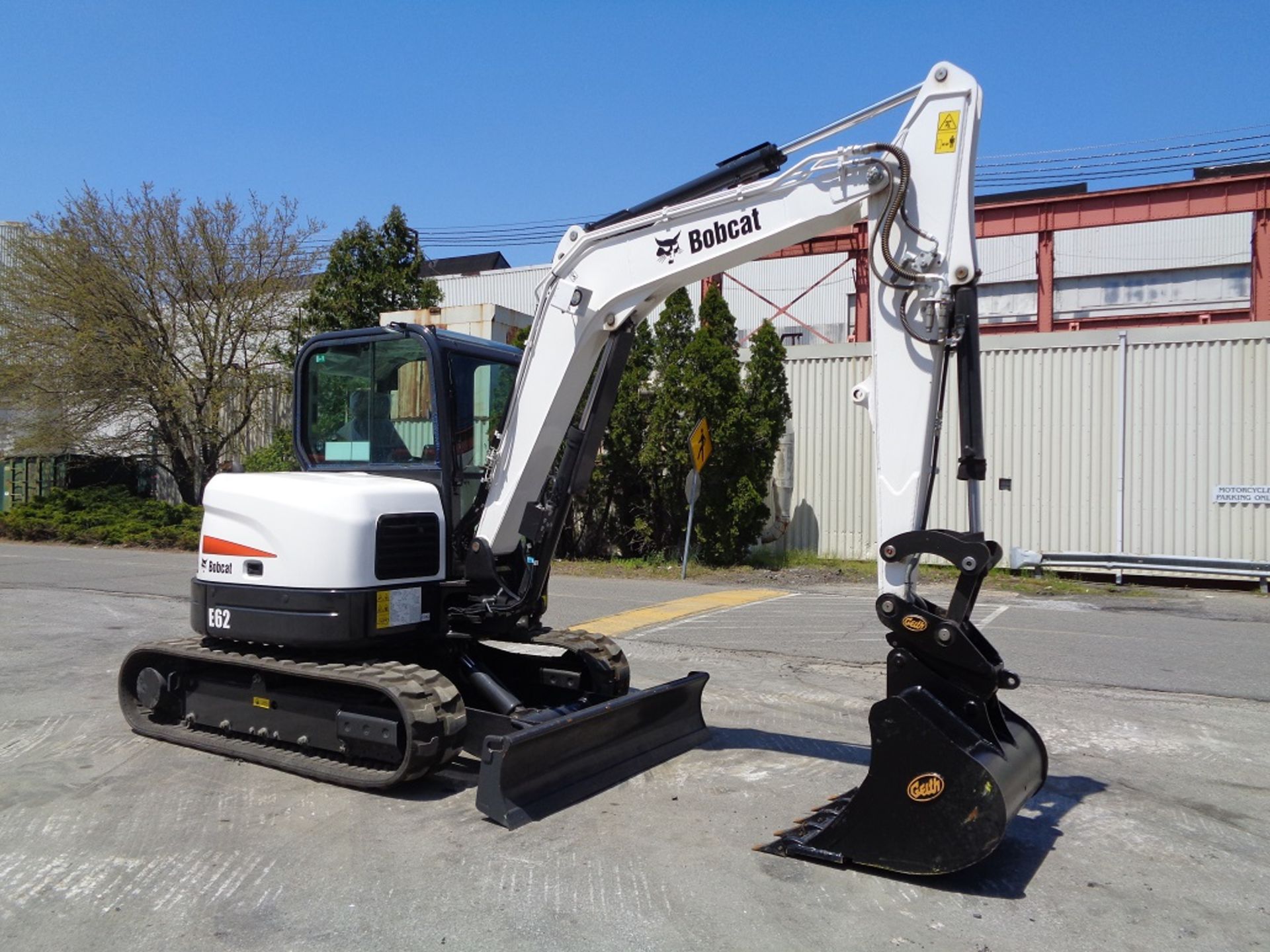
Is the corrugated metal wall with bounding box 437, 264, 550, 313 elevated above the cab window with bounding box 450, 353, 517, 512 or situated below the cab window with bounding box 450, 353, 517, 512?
above

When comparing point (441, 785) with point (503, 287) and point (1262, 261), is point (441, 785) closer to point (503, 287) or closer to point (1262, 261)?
point (1262, 261)

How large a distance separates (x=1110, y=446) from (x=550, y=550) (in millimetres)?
14789

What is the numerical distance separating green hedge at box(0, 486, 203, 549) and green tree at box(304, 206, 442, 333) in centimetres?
578

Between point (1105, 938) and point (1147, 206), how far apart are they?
64.1ft

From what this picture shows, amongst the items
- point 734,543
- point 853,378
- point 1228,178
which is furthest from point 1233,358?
point 734,543

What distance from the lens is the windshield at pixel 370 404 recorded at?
21.6ft

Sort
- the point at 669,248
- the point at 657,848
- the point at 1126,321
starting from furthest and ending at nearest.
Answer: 1. the point at 1126,321
2. the point at 669,248
3. the point at 657,848

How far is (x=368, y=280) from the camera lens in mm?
26781

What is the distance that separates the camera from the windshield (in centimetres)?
658

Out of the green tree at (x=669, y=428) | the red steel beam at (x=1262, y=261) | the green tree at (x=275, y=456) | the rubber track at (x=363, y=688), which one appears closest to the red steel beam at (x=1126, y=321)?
the red steel beam at (x=1262, y=261)

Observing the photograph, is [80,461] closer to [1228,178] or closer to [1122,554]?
[1122,554]

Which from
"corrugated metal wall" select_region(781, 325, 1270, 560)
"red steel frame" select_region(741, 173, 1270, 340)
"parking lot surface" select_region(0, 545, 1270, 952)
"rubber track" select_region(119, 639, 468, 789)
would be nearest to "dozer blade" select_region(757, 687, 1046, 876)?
"parking lot surface" select_region(0, 545, 1270, 952)

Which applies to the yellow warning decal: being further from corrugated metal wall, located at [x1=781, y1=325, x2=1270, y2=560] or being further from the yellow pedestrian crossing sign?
corrugated metal wall, located at [x1=781, y1=325, x2=1270, y2=560]

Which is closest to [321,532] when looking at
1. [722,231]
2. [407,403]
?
[407,403]
